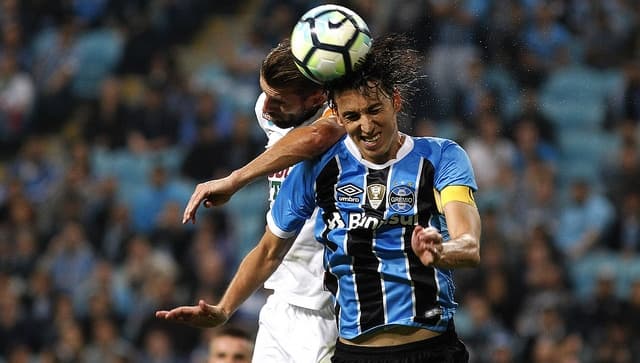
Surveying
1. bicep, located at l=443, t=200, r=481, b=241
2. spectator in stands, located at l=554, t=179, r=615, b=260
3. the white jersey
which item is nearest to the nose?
bicep, located at l=443, t=200, r=481, b=241

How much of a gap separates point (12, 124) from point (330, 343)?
10043 mm

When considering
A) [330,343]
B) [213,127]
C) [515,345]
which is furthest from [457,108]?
[330,343]

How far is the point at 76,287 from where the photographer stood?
11977 mm

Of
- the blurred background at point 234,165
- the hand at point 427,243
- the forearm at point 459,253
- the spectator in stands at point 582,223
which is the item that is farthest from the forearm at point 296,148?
the spectator in stands at point 582,223

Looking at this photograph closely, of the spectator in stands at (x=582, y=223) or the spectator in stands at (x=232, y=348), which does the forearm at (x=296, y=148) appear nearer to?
the spectator in stands at (x=232, y=348)

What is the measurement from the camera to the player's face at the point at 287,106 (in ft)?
15.6

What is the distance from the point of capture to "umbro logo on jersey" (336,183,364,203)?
14.2 ft

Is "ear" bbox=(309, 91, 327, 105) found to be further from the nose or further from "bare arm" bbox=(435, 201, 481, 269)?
"bare arm" bbox=(435, 201, 481, 269)

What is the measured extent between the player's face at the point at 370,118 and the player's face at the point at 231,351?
6.83 feet

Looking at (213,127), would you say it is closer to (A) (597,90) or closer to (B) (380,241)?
(A) (597,90)

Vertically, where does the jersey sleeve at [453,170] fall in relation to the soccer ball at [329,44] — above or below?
below

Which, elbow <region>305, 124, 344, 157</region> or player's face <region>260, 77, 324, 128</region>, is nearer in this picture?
elbow <region>305, 124, 344, 157</region>

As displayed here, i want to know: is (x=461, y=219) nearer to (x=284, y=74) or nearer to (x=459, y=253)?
(x=459, y=253)

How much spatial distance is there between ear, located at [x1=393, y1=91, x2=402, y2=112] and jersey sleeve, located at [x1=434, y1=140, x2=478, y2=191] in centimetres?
23
